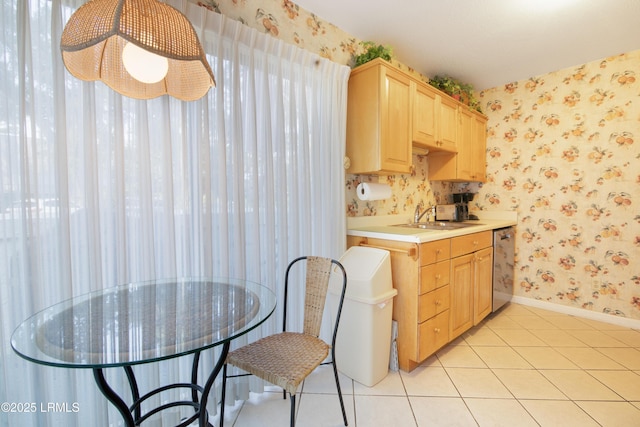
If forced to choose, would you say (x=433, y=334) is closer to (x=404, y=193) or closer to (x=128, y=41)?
(x=404, y=193)

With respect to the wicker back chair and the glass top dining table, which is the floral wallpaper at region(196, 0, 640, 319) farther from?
the glass top dining table

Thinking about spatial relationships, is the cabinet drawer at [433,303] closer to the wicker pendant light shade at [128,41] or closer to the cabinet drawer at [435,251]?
the cabinet drawer at [435,251]

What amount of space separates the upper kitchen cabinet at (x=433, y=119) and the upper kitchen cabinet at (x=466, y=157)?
0.48 ft

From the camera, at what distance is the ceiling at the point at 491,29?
1837 millimetres

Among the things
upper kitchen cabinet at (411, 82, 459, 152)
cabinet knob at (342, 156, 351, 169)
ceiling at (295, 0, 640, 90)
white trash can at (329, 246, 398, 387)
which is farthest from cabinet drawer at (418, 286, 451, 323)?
ceiling at (295, 0, 640, 90)

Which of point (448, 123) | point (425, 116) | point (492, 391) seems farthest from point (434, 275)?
point (448, 123)

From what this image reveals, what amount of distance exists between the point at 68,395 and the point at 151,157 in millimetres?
1024

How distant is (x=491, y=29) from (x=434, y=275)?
6.30 feet

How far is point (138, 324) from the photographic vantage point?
0.87 meters

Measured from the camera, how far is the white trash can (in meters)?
1.68

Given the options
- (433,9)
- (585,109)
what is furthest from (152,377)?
(585,109)

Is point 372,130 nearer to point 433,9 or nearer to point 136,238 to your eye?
point 433,9

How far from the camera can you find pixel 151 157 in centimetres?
125

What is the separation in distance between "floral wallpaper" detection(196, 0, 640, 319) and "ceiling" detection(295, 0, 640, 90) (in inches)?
6.4
